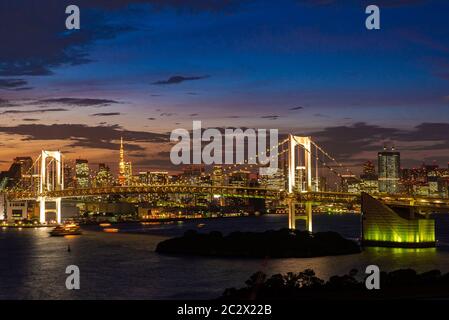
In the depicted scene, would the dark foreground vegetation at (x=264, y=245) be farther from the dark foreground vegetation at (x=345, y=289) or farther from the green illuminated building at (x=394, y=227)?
the dark foreground vegetation at (x=345, y=289)

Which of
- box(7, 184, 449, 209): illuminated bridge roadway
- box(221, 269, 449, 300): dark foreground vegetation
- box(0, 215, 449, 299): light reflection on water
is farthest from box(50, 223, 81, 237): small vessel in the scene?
box(221, 269, 449, 300): dark foreground vegetation

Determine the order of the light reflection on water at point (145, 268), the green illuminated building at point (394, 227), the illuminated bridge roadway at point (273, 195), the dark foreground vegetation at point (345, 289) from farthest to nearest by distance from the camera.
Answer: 1. the illuminated bridge roadway at point (273, 195)
2. the green illuminated building at point (394, 227)
3. the light reflection on water at point (145, 268)
4. the dark foreground vegetation at point (345, 289)

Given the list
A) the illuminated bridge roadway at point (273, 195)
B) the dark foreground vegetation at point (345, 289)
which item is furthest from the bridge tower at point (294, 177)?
the dark foreground vegetation at point (345, 289)

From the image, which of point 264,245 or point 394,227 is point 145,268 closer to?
point 264,245

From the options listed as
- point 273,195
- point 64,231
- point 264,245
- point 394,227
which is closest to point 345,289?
point 264,245
